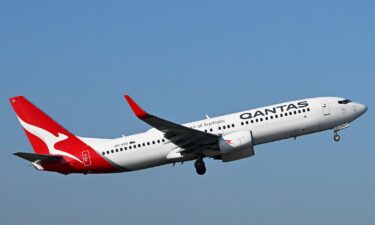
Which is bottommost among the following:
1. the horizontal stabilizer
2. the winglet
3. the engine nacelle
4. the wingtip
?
the engine nacelle

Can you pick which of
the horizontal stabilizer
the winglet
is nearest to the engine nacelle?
the winglet

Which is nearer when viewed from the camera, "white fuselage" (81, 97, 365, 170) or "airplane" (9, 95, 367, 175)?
"airplane" (9, 95, 367, 175)

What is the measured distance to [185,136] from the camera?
61906 mm

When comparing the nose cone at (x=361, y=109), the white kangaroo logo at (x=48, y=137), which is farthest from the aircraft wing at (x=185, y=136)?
the nose cone at (x=361, y=109)

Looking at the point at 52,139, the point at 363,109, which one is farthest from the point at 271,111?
the point at 52,139

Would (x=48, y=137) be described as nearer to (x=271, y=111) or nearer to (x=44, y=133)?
(x=44, y=133)

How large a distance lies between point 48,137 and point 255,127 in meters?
18.4

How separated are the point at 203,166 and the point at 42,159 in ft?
44.2

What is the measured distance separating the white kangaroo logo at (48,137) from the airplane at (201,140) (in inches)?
4.6

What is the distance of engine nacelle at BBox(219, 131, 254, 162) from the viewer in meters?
61.5

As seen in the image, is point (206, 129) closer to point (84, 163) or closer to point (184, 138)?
point (184, 138)

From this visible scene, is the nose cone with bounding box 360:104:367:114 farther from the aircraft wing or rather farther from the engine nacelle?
the aircraft wing

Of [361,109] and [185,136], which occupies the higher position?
[361,109]

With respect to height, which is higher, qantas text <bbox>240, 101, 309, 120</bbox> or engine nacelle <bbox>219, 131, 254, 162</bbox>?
qantas text <bbox>240, 101, 309, 120</bbox>
